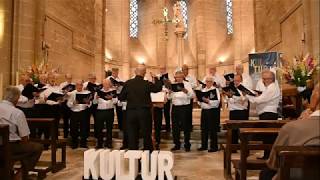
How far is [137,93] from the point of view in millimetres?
5531

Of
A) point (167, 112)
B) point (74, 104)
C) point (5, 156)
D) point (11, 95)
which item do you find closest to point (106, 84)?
point (74, 104)

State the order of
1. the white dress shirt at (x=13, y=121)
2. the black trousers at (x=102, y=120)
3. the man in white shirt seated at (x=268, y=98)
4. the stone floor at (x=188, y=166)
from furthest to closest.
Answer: the black trousers at (x=102, y=120) < the man in white shirt seated at (x=268, y=98) < the stone floor at (x=188, y=166) < the white dress shirt at (x=13, y=121)

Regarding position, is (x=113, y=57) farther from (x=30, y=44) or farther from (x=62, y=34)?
(x=30, y=44)

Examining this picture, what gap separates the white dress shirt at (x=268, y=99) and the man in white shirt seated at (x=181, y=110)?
5.66 feet

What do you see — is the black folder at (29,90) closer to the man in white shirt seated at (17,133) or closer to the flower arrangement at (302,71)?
the man in white shirt seated at (17,133)

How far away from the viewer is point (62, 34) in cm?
1220

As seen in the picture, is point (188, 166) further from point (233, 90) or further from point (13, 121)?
point (13, 121)

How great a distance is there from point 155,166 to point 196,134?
4310mm

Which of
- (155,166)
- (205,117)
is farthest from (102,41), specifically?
(155,166)

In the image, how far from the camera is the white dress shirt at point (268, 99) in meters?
5.50

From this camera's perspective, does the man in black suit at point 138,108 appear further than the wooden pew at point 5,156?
Yes

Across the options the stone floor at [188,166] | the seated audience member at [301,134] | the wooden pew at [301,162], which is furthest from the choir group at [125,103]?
the wooden pew at [301,162]

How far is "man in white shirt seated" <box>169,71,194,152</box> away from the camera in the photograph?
24.0 feet

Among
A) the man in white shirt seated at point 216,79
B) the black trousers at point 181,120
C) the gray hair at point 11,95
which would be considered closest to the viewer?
the gray hair at point 11,95
